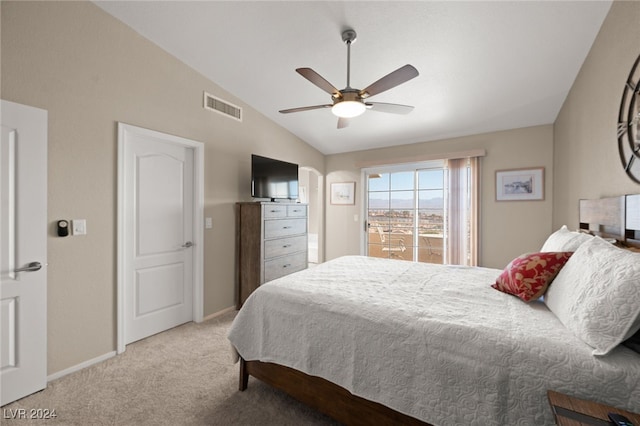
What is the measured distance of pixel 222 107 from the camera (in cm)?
337

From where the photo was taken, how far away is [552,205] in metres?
3.50

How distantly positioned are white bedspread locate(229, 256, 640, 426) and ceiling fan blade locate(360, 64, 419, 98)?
1462mm

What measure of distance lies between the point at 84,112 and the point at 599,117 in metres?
4.08

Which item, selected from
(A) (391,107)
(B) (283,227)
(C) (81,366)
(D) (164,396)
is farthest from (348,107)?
(C) (81,366)

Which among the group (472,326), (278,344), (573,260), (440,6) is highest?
(440,6)

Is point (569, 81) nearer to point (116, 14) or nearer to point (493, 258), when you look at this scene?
point (493, 258)

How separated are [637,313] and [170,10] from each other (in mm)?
3427

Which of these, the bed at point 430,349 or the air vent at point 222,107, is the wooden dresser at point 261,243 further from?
the bed at point 430,349

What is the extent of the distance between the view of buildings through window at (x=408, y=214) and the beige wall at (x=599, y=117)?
155cm

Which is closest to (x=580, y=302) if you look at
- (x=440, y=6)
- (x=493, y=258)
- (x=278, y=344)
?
(x=278, y=344)

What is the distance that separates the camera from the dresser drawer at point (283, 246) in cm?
348

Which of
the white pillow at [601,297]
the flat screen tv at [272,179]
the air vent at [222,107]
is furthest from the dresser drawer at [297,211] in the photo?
→ the white pillow at [601,297]

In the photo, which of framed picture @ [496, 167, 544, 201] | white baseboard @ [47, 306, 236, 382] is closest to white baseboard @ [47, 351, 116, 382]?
white baseboard @ [47, 306, 236, 382]

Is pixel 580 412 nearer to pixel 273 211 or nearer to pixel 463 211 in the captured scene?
pixel 273 211
